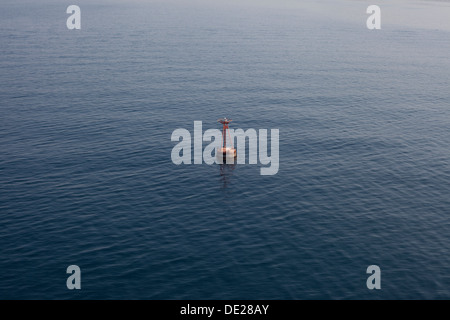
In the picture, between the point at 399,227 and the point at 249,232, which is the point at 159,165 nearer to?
the point at 249,232

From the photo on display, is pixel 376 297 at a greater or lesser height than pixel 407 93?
lesser

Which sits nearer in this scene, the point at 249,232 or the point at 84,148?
the point at 249,232

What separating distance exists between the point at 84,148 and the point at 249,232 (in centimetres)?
5461

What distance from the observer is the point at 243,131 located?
13638 centimetres

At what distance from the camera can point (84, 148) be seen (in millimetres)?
121312

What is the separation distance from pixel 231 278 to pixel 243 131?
6870 centimetres

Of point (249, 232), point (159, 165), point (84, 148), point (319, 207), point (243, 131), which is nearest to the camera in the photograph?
point (249, 232)
